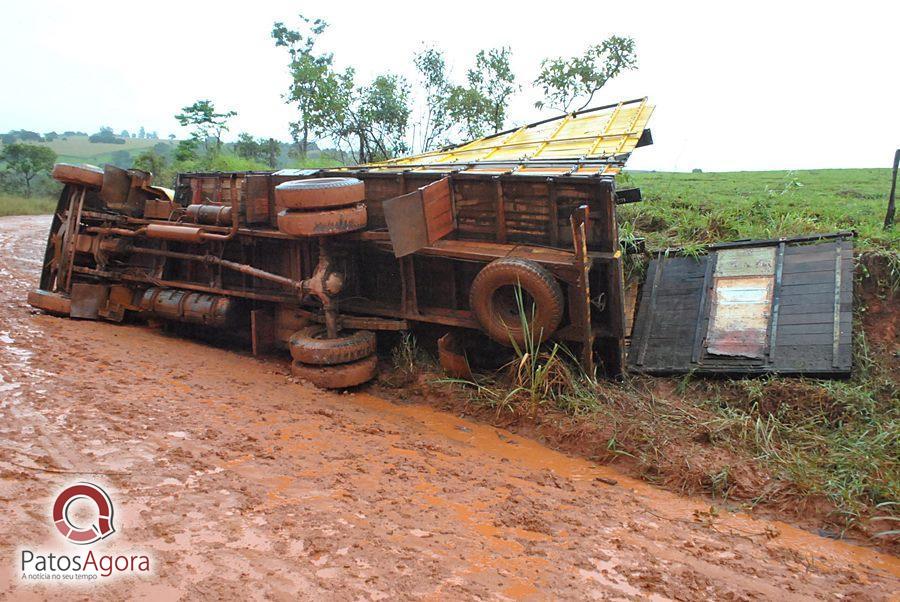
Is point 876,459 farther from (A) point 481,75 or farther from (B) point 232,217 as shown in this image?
(A) point 481,75

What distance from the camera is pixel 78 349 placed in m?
6.50

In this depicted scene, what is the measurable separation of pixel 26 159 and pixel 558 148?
28.0m

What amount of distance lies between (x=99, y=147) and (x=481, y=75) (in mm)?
42909

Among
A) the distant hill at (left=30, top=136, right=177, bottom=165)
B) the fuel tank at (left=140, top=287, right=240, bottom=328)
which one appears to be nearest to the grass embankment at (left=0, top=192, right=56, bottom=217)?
the fuel tank at (left=140, top=287, right=240, bottom=328)

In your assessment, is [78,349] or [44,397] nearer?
[44,397]

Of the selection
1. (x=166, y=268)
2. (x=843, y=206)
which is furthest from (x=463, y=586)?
(x=843, y=206)

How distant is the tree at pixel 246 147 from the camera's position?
2342 centimetres

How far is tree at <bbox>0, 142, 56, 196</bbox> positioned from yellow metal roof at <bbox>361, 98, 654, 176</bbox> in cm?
2596

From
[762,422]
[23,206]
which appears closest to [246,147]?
[23,206]

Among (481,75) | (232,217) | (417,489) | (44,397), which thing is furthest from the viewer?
(481,75)

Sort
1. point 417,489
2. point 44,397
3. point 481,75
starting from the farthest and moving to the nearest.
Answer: point 481,75 → point 44,397 → point 417,489

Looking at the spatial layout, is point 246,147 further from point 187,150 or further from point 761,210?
point 761,210

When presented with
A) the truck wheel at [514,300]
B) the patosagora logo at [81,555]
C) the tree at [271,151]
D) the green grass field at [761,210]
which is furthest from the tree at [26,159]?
the patosagora logo at [81,555]

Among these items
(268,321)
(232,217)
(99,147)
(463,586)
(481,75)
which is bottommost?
(463,586)
